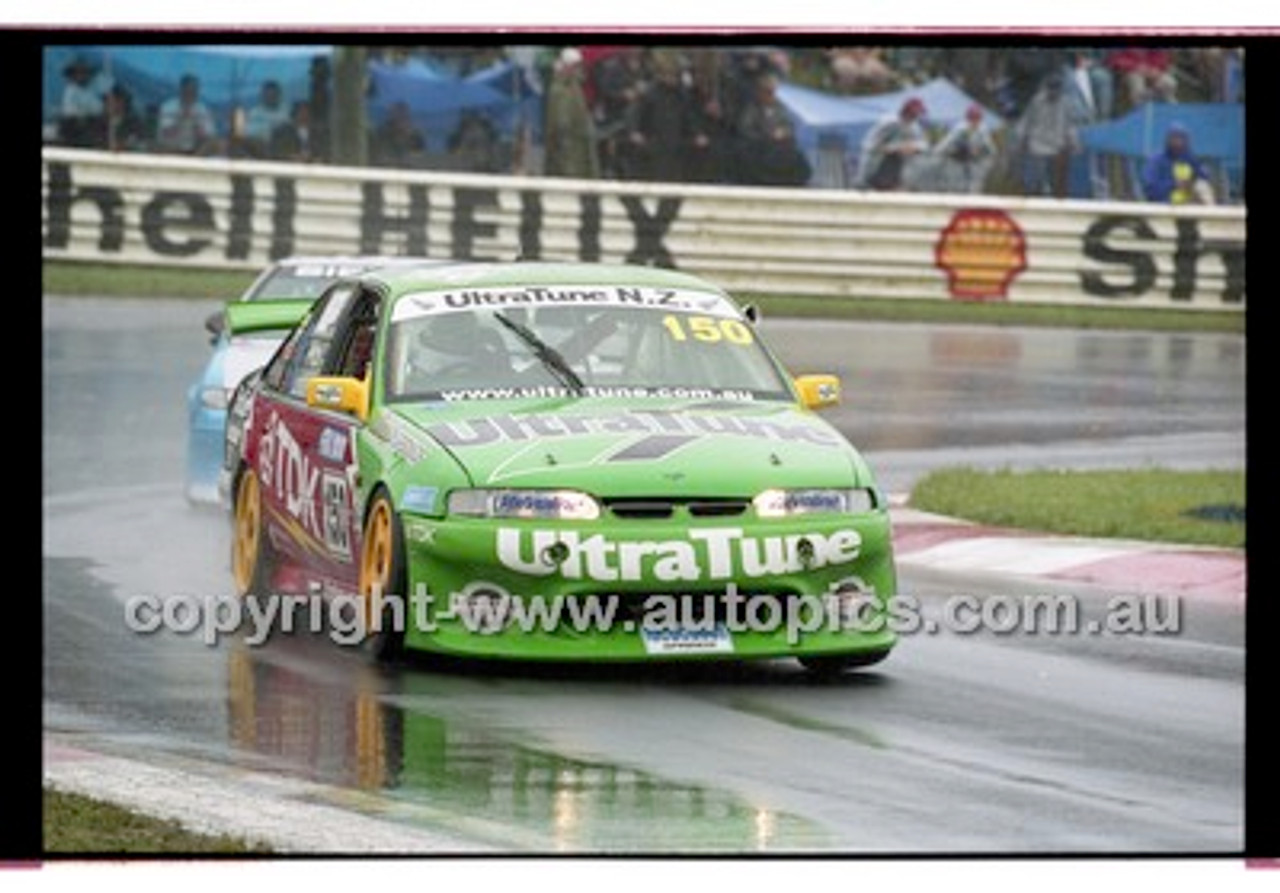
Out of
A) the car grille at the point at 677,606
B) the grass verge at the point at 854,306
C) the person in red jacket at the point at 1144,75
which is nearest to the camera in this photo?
the car grille at the point at 677,606

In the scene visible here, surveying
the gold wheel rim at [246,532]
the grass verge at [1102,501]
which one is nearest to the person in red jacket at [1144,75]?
the grass verge at [1102,501]

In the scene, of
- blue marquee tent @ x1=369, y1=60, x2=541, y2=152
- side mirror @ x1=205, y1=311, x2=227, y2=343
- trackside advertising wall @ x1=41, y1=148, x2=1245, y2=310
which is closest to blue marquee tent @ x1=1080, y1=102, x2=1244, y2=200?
trackside advertising wall @ x1=41, y1=148, x2=1245, y2=310

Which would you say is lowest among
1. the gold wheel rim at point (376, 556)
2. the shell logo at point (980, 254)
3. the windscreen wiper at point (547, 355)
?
the gold wheel rim at point (376, 556)

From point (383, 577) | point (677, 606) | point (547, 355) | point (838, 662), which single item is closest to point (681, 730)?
point (677, 606)

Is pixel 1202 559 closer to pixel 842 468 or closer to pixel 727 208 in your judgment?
pixel 842 468

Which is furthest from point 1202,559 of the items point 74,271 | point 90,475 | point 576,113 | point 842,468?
point 576,113

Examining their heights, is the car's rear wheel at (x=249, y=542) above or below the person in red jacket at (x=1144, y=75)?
below

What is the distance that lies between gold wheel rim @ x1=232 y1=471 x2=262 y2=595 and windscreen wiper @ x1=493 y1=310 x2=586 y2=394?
3.86 feet

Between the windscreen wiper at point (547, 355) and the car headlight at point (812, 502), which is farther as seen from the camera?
the windscreen wiper at point (547, 355)

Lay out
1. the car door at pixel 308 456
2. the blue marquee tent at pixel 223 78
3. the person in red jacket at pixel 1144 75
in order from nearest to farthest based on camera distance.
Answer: the car door at pixel 308 456
the person in red jacket at pixel 1144 75
the blue marquee tent at pixel 223 78

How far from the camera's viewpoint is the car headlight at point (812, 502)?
10359 mm

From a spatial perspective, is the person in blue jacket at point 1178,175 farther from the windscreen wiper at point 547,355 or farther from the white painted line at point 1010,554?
the windscreen wiper at point 547,355

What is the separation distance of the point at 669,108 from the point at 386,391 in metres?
14.1

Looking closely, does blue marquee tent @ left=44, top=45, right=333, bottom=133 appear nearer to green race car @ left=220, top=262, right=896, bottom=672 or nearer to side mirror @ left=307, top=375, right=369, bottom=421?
green race car @ left=220, top=262, right=896, bottom=672
